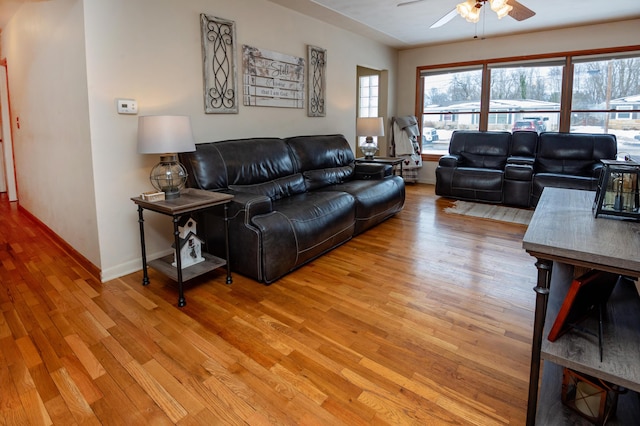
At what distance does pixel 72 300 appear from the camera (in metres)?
2.55

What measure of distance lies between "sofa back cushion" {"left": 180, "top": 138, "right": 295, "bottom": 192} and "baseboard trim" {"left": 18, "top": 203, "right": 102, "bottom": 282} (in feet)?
3.25

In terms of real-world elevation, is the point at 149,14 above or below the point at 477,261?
above

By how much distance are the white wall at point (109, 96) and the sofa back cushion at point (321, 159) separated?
1.40 feet

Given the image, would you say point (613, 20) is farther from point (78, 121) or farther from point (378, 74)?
point (78, 121)

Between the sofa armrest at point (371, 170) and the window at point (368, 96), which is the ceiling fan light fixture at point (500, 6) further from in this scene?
the window at point (368, 96)

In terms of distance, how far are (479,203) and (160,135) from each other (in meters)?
4.39

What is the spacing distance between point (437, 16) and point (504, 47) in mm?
1919

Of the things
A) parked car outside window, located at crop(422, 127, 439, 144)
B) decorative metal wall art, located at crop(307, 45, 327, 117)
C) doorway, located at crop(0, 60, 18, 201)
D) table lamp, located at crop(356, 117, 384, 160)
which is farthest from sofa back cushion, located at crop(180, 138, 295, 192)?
doorway, located at crop(0, 60, 18, 201)

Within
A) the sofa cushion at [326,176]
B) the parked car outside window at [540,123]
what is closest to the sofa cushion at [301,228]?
the sofa cushion at [326,176]

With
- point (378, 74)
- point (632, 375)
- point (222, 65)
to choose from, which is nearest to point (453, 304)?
point (632, 375)

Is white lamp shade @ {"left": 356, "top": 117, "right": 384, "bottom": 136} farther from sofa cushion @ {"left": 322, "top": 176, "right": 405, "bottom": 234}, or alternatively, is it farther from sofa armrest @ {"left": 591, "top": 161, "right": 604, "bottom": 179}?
sofa armrest @ {"left": 591, "top": 161, "right": 604, "bottom": 179}

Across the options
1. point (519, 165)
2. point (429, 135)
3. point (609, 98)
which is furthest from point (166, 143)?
point (609, 98)

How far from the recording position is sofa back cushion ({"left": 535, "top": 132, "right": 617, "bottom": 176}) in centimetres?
503

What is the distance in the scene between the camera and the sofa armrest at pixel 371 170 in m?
4.46
